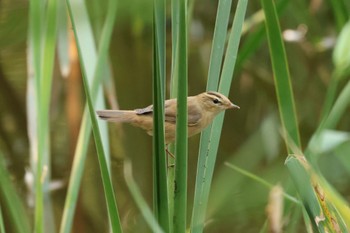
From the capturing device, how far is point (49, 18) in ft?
6.64

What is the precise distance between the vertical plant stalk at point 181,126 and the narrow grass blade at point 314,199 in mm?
183

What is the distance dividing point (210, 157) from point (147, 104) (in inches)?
75.6

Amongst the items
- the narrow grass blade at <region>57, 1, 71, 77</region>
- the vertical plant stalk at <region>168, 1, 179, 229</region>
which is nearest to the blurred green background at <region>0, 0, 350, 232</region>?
the narrow grass blade at <region>57, 1, 71, 77</region>

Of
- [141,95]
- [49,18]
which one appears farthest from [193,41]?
[49,18]

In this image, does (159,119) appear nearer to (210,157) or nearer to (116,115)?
(210,157)

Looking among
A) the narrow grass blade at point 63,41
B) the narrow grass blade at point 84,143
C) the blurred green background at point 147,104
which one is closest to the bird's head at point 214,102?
the narrow grass blade at point 84,143

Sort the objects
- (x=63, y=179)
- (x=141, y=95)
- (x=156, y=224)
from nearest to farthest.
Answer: (x=156, y=224) → (x=63, y=179) → (x=141, y=95)

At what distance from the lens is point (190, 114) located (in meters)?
1.94

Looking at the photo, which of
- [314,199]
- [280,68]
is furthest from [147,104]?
[314,199]

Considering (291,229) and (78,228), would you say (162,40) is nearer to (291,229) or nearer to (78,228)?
(291,229)

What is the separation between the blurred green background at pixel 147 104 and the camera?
2.71 meters

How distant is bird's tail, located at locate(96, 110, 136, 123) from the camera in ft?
6.28

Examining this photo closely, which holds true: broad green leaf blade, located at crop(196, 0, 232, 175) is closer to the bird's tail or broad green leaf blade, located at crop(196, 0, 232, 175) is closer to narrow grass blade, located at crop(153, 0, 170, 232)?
narrow grass blade, located at crop(153, 0, 170, 232)

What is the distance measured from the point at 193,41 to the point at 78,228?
1.40 meters
